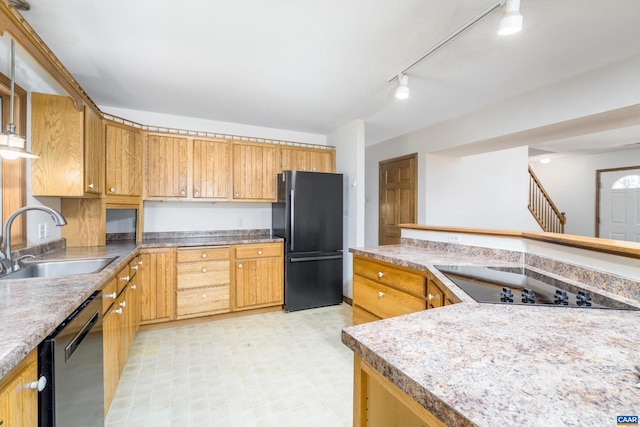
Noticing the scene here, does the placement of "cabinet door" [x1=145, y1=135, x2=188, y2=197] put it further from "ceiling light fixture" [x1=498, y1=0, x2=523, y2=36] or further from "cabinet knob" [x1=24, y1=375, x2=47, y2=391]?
"ceiling light fixture" [x1=498, y1=0, x2=523, y2=36]

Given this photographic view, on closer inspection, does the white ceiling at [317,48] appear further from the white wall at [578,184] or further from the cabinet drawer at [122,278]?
the white wall at [578,184]

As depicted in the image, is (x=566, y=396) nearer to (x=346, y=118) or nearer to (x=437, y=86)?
(x=437, y=86)

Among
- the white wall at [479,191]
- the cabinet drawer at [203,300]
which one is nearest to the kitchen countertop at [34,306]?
the cabinet drawer at [203,300]

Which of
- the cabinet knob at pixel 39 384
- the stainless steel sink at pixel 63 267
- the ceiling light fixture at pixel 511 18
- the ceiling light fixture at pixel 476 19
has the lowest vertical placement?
the cabinet knob at pixel 39 384

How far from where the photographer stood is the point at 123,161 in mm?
2934

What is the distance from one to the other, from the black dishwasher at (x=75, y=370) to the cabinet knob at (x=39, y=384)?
0.06 feet

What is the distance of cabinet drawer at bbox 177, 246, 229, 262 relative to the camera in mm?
3105

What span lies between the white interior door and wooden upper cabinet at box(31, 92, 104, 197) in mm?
7702

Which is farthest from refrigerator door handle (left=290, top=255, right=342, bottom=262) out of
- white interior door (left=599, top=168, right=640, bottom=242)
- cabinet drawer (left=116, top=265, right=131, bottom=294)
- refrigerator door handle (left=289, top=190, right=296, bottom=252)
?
white interior door (left=599, top=168, right=640, bottom=242)

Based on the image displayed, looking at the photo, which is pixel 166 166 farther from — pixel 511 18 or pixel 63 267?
pixel 511 18

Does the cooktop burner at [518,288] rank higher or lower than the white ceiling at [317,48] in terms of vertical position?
lower

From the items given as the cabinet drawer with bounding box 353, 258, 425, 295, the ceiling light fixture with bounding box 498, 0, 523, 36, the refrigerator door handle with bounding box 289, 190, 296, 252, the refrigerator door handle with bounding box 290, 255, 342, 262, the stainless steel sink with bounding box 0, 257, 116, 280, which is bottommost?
the refrigerator door handle with bounding box 290, 255, 342, 262

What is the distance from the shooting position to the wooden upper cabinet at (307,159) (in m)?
3.85

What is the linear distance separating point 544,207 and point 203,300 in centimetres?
617
